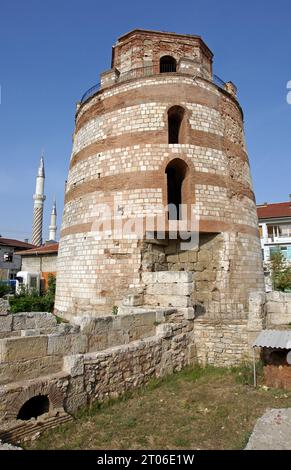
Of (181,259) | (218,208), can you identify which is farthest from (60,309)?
(218,208)

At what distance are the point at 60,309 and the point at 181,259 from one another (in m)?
5.03

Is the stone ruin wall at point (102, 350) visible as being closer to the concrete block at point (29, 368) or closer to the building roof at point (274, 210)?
the concrete block at point (29, 368)

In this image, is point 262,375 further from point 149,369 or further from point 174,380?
point 149,369

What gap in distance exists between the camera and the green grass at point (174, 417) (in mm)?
4812

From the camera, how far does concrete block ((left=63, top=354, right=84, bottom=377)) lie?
5633mm

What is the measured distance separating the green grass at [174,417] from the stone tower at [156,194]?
3.19 metres

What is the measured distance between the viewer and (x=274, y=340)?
711cm

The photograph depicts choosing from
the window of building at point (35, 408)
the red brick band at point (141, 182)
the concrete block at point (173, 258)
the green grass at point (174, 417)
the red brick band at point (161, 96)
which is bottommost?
the green grass at point (174, 417)

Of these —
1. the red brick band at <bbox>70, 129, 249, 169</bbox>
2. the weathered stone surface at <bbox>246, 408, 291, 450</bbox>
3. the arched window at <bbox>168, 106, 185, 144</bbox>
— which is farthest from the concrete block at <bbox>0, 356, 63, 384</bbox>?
the arched window at <bbox>168, 106, 185, 144</bbox>

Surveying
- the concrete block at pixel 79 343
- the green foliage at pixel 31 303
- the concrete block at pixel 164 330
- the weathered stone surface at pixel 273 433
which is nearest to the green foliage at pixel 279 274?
the green foliage at pixel 31 303

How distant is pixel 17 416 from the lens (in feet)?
16.1

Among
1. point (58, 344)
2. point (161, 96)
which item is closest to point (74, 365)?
point (58, 344)

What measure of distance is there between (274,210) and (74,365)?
30.1 metres

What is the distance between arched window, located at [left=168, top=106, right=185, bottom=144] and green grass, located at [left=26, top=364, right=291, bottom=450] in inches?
333
